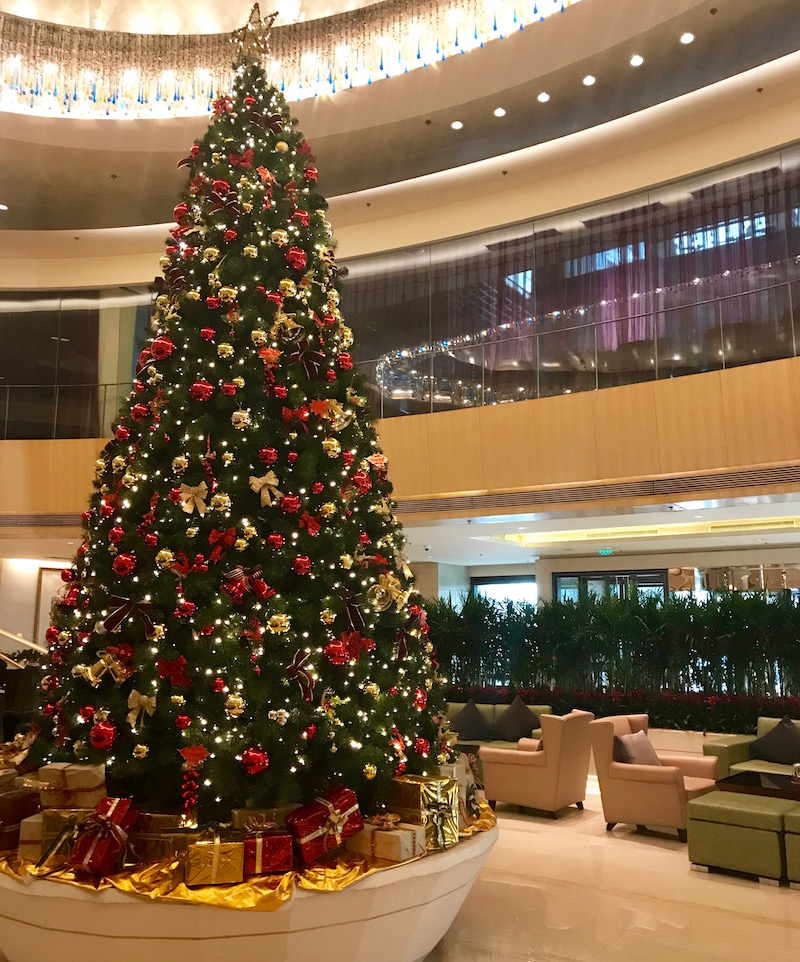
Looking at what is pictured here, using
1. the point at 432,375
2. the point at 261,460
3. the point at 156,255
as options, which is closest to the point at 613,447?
the point at 432,375

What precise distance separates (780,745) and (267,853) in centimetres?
591

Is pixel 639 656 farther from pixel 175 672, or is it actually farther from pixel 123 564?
pixel 123 564

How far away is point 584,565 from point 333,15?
10475 millimetres

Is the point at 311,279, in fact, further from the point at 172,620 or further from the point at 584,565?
the point at 584,565

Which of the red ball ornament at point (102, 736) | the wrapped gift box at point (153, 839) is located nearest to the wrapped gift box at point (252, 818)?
the wrapped gift box at point (153, 839)

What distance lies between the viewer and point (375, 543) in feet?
15.4

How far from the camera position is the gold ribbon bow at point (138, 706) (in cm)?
379

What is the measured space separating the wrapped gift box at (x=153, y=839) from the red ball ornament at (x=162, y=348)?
90.3 inches

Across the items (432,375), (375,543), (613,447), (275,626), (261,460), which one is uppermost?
(432,375)

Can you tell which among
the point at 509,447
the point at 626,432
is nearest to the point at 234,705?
the point at 626,432

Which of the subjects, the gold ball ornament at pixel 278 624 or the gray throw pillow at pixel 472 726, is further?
the gray throw pillow at pixel 472 726

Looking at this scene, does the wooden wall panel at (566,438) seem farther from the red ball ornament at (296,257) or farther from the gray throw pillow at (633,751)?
the red ball ornament at (296,257)

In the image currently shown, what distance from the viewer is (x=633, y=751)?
705cm

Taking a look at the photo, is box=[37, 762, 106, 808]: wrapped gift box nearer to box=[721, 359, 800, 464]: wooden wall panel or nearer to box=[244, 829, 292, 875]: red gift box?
box=[244, 829, 292, 875]: red gift box
